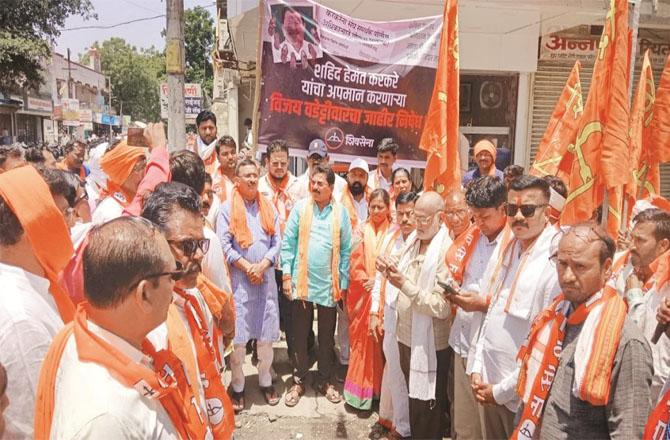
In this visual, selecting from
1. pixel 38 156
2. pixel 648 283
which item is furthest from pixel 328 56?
pixel 648 283

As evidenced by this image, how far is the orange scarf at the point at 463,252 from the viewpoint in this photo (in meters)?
3.09

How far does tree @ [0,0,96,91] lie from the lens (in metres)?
16.4

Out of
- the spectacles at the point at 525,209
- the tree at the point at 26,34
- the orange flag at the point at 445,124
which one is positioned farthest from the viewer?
the tree at the point at 26,34

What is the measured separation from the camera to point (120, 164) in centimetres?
323

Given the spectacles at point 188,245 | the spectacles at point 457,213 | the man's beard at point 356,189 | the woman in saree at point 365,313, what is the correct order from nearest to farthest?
the spectacles at point 188,245
the spectacles at point 457,213
the woman in saree at point 365,313
the man's beard at point 356,189

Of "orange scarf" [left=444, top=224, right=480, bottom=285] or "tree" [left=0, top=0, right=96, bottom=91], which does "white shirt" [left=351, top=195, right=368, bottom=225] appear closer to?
"orange scarf" [left=444, top=224, right=480, bottom=285]

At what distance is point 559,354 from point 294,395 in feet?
9.08

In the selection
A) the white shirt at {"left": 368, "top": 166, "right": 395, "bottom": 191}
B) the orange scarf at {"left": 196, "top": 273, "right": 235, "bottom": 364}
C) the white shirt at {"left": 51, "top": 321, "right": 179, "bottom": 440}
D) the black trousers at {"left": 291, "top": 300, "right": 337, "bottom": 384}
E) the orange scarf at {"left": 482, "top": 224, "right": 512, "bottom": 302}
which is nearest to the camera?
the white shirt at {"left": 51, "top": 321, "right": 179, "bottom": 440}

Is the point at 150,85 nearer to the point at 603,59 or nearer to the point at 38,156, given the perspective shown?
the point at 38,156

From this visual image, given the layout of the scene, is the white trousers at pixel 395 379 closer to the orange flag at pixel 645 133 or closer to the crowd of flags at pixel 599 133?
the crowd of flags at pixel 599 133

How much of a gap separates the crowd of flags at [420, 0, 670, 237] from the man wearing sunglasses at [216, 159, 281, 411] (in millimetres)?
1366

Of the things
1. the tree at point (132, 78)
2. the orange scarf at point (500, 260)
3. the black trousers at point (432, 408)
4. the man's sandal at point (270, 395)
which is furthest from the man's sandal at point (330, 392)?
the tree at point (132, 78)

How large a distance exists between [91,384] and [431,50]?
5451 millimetres

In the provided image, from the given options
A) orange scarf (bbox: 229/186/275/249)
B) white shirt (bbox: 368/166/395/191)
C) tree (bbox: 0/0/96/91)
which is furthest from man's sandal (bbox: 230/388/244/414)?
tree (bbox: 0/0/96/91)
